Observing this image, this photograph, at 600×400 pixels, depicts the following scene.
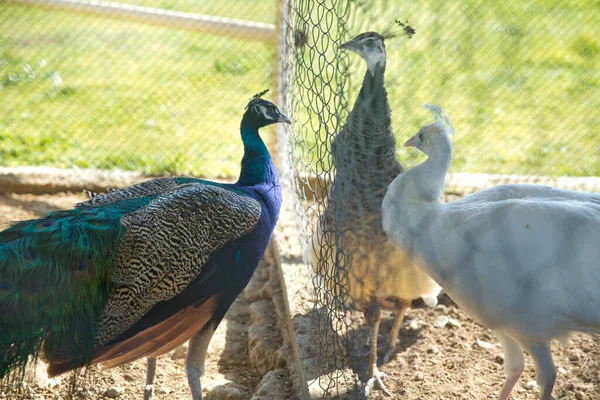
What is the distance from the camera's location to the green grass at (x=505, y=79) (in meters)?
5.69

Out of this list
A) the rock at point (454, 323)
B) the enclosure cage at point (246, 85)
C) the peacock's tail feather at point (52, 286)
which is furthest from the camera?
the enclosure cage at point (246, 85)

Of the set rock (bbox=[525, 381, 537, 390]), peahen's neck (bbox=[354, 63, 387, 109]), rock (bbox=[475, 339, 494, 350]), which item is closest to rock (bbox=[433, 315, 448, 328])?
rock (bbox=[475, 339, 494, 350])

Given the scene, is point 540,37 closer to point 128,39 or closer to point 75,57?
point 128,39

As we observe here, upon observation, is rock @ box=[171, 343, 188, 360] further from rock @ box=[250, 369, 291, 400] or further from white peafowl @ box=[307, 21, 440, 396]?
white peafowl @ box=[307, 21, 440, 396]

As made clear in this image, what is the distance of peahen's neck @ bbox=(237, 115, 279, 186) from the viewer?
3360 millimetres

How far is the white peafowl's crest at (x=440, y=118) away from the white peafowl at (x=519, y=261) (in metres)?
0.37

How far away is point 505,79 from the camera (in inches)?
245

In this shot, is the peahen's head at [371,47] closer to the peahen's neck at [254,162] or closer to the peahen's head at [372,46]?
the peahen's head at [372,46]

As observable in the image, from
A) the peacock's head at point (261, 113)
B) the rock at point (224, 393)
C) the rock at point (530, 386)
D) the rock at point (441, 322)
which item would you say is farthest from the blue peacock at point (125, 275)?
the rock at point (530, 386)

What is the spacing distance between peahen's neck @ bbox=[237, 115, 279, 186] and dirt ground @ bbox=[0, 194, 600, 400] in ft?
2.32

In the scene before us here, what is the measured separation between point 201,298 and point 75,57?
4.04m

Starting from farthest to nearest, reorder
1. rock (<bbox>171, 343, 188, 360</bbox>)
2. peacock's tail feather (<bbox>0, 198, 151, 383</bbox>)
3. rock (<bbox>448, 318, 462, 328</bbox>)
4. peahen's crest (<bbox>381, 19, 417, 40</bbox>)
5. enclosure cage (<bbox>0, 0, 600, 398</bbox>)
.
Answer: enclosure cage (<bbox>0, 0, 600, 398</bbox>)
rock (<bbox>448, 318, 462, 328</bbox>)
rock (<bbox>171, 343, 188, 360</bbox>)
peahen's crest (<bbox>381, 19, 417, 40</bbox>)
peacock's tail feather (<bbox>0, 198, 151, 383</bbox>)

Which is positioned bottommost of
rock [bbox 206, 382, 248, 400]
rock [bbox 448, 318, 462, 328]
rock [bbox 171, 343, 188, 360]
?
rock [bbox 171, 343, 188, 360]

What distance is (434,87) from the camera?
6.04 metres
